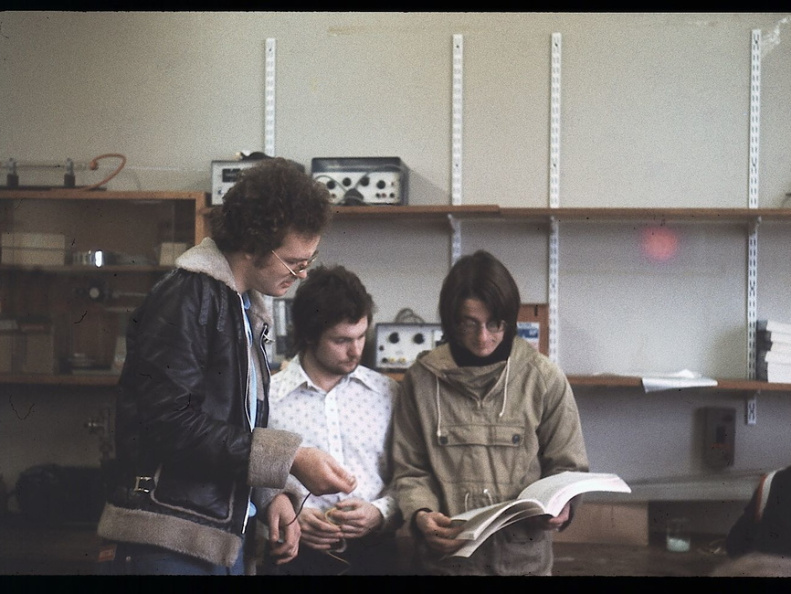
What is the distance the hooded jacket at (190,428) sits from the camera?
1459 millimetres

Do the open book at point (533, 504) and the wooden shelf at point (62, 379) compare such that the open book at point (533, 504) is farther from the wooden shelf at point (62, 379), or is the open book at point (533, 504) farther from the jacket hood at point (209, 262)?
the wooden shelf at point (62, 379)

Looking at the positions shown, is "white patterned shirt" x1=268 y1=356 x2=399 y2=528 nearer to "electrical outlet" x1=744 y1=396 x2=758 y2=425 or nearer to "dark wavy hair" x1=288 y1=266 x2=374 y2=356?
"dark wavy hair" x1=288 y1=266 x2=374 y2=356

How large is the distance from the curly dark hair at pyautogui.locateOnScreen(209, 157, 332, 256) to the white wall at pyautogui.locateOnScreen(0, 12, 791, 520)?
5.06ft

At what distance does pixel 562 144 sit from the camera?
10.4 feet

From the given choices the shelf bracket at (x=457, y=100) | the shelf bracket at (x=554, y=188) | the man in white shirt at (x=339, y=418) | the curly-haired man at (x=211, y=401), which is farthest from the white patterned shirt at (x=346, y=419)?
the shelf bracket at (x=457, y=100)

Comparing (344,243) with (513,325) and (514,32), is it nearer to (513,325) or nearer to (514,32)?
(514,32)

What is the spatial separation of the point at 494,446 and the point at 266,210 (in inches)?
30.9

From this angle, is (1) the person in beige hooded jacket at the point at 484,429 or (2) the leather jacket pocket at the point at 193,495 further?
(1) the person in beige hooded jacket at the point at 484,429

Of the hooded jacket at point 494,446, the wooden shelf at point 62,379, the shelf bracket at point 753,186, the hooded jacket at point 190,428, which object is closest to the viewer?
the hooded jacket at point 190,428

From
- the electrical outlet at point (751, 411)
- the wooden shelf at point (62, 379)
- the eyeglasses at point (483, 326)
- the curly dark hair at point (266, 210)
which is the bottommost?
the electrical outlet at point (751, 411)

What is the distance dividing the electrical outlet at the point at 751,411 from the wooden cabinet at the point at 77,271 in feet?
7.11

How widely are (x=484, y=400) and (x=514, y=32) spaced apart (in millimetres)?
1779

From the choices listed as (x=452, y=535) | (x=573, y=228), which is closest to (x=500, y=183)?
(x=573, y=228)

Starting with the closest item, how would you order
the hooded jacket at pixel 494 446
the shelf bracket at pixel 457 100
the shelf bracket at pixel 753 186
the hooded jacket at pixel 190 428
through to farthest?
the hooded jacket at pixel 190 428, the hooded jacket at pixel 494 446, the shelf bracket at pixel 753 186, the shelf bracket at pixel 457 100
